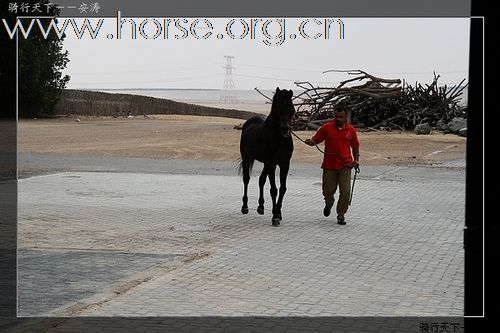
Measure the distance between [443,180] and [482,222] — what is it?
16869mm

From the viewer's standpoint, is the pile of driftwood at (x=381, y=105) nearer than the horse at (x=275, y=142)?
No

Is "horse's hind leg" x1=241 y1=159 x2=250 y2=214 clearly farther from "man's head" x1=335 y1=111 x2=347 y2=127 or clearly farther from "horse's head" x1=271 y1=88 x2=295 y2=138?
"man's head" x1=335 y1=111 x2=347 y2=127

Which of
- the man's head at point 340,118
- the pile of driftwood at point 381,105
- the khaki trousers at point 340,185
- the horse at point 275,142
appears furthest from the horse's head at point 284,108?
the pile of driftwood at point 381,105

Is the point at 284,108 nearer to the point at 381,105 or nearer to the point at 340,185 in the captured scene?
the point at 340,185

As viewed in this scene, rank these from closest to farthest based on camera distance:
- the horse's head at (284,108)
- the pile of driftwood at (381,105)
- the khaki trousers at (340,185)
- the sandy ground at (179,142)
→ the horse's head at (284,108), the khaki trousers at (340,185), the sandy ground at (179,142), the pile of driftwood at (381,105)

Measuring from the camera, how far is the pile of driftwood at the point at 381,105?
40.6m

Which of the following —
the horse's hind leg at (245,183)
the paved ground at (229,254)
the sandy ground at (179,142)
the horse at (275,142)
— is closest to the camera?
the paved ground at (229,254)

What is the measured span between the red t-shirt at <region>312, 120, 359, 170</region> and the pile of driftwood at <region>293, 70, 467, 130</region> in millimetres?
27937

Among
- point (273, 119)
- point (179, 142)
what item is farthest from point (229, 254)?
point (179, 142)

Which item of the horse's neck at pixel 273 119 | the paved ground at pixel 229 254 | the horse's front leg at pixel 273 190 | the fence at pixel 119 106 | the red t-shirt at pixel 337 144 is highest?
the fence at pixel 119 106

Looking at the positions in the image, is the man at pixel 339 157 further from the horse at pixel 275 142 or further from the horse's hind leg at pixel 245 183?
the horse's hind leg at pixel 245 183

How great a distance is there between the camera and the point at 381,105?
135ft

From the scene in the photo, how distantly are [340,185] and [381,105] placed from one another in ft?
98.0

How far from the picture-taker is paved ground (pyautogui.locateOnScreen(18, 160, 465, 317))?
692cm
